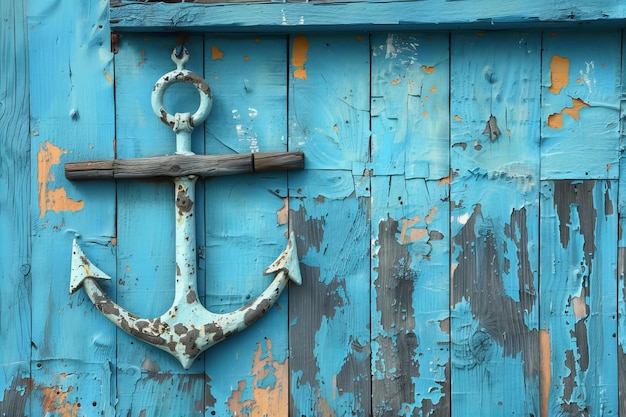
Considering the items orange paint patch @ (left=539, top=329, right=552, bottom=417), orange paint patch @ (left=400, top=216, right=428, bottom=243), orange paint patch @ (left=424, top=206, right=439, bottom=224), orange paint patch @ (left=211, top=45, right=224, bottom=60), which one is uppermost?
orange paint patch @ (left=211, top=45, right=224, bottom=60)

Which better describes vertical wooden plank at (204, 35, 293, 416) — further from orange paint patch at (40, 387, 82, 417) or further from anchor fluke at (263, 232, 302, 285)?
orange paint patch at (40, 387, 82, 417)

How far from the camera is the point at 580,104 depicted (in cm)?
143

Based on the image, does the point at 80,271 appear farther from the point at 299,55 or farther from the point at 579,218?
the point at 579,218

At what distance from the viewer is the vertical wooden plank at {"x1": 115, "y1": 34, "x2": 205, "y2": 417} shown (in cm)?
145

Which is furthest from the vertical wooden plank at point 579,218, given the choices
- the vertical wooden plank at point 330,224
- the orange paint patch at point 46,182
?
the orange paint patch at point 46,182

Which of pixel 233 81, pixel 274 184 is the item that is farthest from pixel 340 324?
pixel 233 81

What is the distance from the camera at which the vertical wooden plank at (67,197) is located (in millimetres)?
1448

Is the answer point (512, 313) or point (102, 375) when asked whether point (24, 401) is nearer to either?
point (102, 375)

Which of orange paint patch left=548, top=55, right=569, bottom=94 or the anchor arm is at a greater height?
orange paint patch left=548, top=55, right=569, bottom=94

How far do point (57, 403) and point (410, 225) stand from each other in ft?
2.85

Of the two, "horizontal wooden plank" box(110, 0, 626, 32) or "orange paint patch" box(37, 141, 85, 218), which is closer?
"horizontal wooden plank" box(110, 0, 626, 32)

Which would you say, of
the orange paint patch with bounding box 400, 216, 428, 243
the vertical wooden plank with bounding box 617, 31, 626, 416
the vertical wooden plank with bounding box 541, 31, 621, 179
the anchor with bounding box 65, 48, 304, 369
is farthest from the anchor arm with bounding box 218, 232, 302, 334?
the vertical wooden plank with bounding box 617, 31, 626, 416

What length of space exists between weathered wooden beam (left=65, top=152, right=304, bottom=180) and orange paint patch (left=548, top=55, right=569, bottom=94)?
0.56 metres

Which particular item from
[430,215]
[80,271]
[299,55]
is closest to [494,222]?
[430,215]
